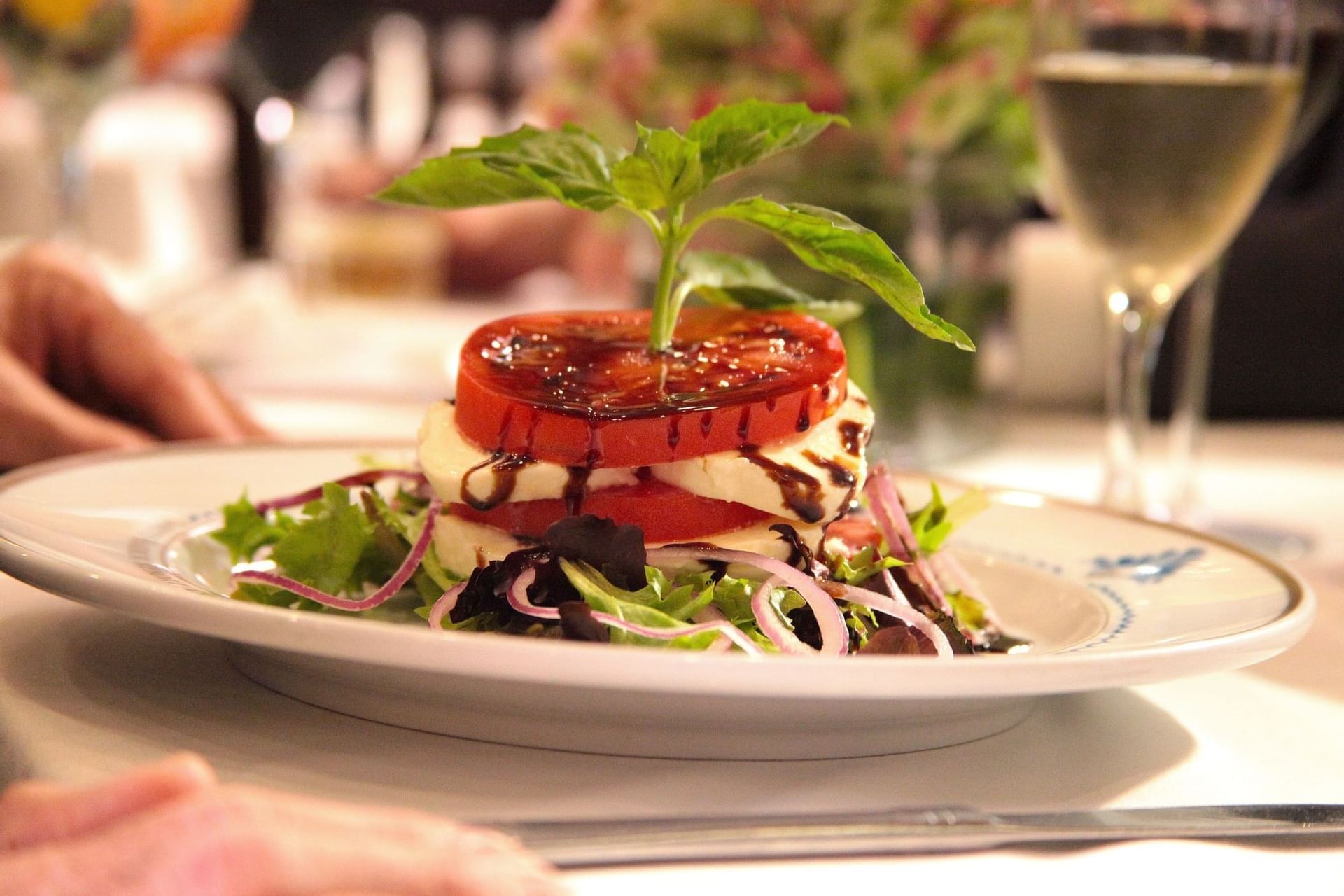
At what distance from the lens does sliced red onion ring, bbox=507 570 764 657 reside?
32.5 inches

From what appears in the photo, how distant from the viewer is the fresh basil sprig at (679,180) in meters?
0.89

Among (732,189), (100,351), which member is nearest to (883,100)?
(732,189)

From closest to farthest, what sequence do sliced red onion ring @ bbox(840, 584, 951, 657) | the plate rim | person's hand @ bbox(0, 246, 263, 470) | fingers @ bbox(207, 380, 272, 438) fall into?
the plate rim, sliced red onion ring @ bbox(840, 584, 951, 657), person's hand @ bbox(0, 246, 263, 470), fingers @ bbox(207, 380, 272, 438)

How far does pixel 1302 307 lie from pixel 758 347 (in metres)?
1.79

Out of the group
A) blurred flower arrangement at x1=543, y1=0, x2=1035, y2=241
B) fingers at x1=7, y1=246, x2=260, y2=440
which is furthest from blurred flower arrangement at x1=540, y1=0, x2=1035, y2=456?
fingers at x1=7, y1=246, x2=260, y2=440

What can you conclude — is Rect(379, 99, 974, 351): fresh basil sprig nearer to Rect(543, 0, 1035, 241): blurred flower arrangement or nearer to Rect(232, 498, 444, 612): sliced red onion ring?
Rect(232, 498, 444, 612): sliced red onion ring

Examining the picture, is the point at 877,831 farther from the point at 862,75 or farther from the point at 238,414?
the point at 862,75

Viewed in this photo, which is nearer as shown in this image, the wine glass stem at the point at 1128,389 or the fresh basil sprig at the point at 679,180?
the fresh basil sprig at the point at 679,180

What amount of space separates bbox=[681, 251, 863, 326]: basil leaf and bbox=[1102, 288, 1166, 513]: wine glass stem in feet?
2.18

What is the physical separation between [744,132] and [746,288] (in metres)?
0.21

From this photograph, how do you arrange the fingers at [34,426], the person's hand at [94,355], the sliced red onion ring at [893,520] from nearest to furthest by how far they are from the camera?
the sliced red onion ring at [893,520]
the fingers at [34,426]
the person's hand at [94,355]

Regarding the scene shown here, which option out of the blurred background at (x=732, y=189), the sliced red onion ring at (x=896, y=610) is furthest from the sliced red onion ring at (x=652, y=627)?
the blurred background at (x=732, y=189)

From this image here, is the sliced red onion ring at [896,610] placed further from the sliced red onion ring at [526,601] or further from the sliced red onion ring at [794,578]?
the sliced red onion ring at [526,601]

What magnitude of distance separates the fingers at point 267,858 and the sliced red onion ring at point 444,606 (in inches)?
12.2
